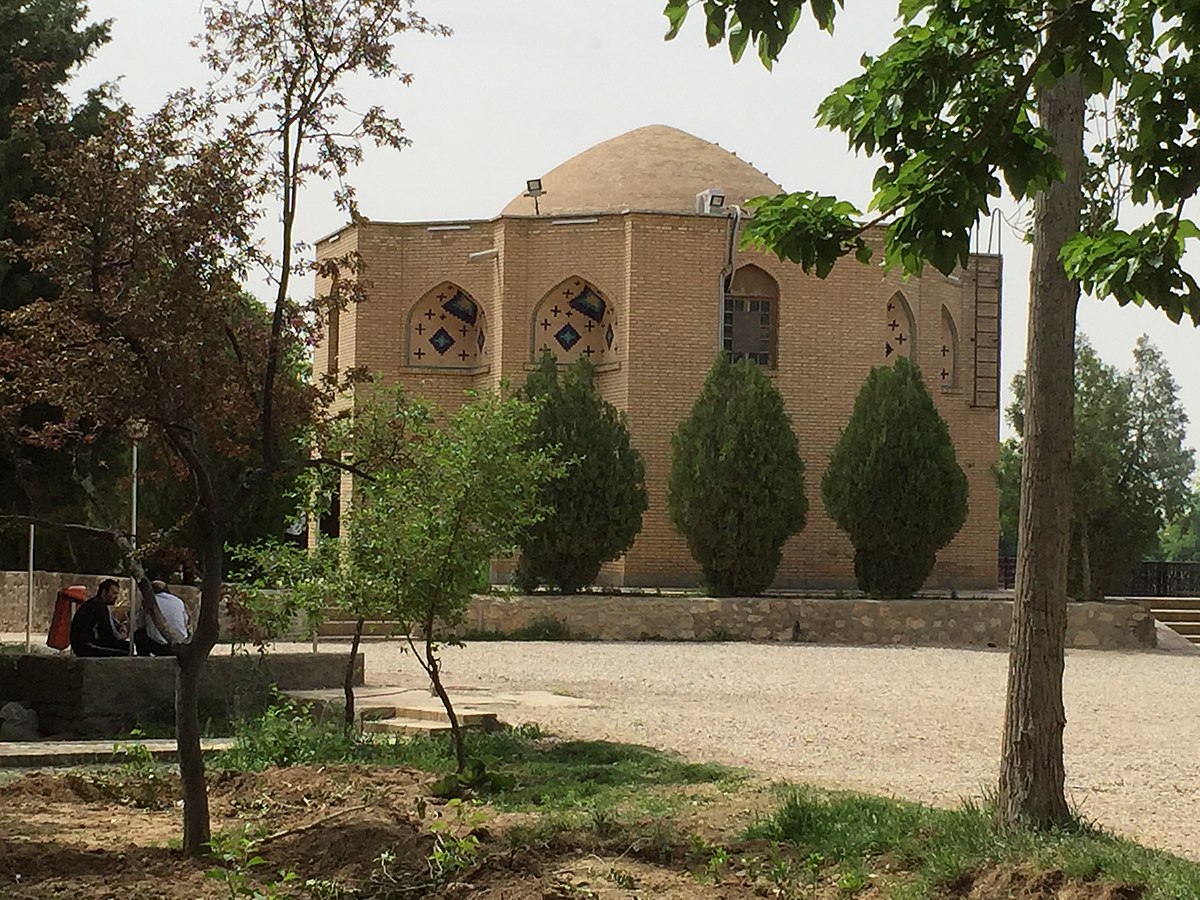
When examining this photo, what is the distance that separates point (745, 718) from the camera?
1328 centimetres

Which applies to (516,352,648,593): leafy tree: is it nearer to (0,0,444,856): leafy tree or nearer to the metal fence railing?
the metal fence railing

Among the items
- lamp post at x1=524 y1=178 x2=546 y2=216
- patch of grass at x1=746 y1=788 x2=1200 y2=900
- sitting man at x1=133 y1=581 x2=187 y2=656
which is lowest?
patch of grass at x1=746 y1=788 x2=1200 y2=900

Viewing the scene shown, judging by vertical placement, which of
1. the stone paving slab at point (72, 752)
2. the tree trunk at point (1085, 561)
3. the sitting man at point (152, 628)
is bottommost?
the stone paving slab at point (72, 752)

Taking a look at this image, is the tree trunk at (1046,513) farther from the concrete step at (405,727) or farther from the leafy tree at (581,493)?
the leafy tree at (581,493)

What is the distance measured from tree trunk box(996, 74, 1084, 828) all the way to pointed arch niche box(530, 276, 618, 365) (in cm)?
2314

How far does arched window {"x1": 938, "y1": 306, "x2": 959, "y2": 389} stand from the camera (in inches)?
1273

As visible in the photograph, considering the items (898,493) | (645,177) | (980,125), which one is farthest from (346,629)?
(980,125)

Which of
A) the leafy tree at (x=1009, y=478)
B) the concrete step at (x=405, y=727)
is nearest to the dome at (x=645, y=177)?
the leafy tree at (x=1009, y=478)

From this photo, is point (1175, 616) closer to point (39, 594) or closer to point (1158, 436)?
point (1158, 436)

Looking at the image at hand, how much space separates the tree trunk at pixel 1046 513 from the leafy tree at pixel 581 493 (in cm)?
1621

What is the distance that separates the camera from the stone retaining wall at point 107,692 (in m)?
11.6

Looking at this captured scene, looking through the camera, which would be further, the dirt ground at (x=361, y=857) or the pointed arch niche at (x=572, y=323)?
the pointed arch niche at (x=572, y=323)

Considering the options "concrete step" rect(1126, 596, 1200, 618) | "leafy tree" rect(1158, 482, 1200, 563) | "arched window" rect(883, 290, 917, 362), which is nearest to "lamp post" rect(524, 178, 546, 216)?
"arched window" rect(883, 290, 917, 362)

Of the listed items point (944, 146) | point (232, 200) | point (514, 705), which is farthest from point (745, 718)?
point (944, 146)
